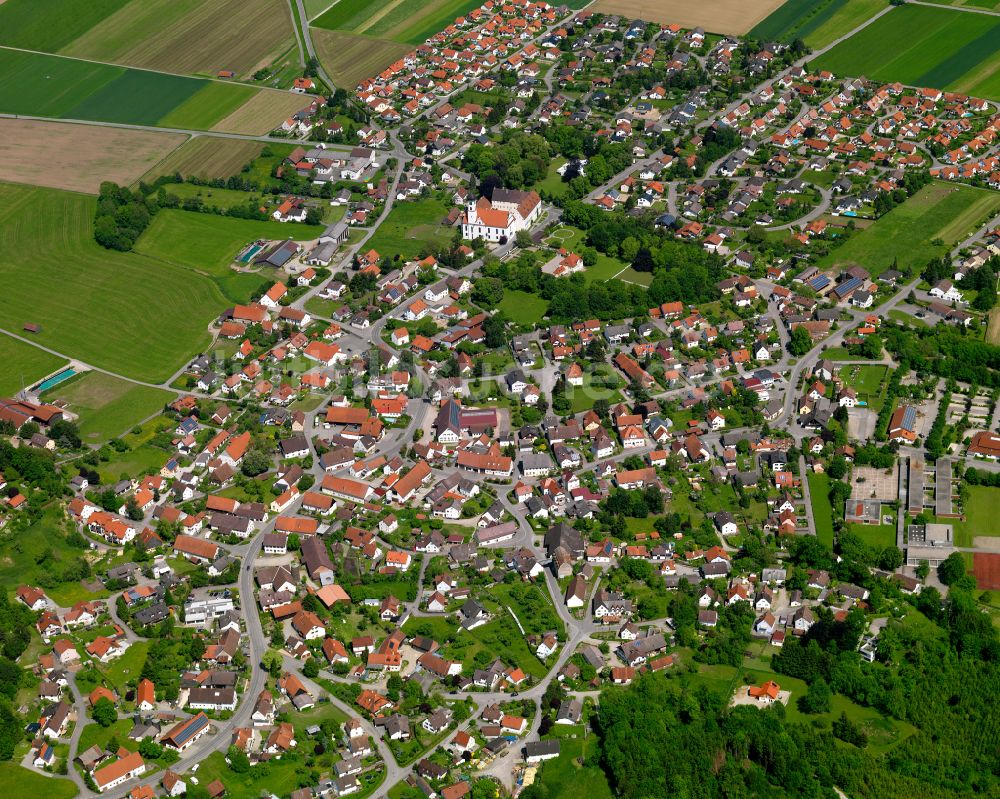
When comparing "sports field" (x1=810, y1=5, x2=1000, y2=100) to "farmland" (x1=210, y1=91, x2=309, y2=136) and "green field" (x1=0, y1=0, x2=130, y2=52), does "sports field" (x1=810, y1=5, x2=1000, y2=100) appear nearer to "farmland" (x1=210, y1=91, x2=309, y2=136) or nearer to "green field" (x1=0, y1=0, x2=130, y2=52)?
"farmland" (x1=210, y1=91, x2=309, y2=136)

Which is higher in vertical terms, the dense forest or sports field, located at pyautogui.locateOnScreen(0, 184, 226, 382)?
sports field, located at pyautogui.locateOnScreen(0, 184, 226, 382)

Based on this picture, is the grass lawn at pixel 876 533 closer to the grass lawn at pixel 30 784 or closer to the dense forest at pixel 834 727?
the dense forest at pixel 834 727

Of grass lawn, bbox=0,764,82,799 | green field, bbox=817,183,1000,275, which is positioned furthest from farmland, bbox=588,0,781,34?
grass lawn, bbox=0,764,82,799

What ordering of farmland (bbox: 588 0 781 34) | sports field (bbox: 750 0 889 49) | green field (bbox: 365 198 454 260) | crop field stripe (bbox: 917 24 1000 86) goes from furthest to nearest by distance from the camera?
farmland (bbox: 588 0 781 34), sports field (bbox: 750 0 889 49), crop field stripe (bbox: 917 24 1000 86), green field (bbox: 365 198 454 260)

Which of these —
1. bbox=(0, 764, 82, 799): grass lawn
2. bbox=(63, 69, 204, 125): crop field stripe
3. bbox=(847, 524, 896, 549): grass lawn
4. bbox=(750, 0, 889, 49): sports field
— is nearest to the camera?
bbox=(0, 764, 82, 799): grass lawn

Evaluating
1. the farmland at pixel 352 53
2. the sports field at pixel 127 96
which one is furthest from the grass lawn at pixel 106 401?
the farmland at pixel 352 53

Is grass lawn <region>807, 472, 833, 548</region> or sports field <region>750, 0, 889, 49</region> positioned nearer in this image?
grass lawn <region>807, 472, 833, 548</region>

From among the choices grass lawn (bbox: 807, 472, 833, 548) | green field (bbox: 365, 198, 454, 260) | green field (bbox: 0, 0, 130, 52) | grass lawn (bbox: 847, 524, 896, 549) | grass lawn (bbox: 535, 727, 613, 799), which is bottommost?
grass lawn (bbox: 847, 524, 896, 549)
